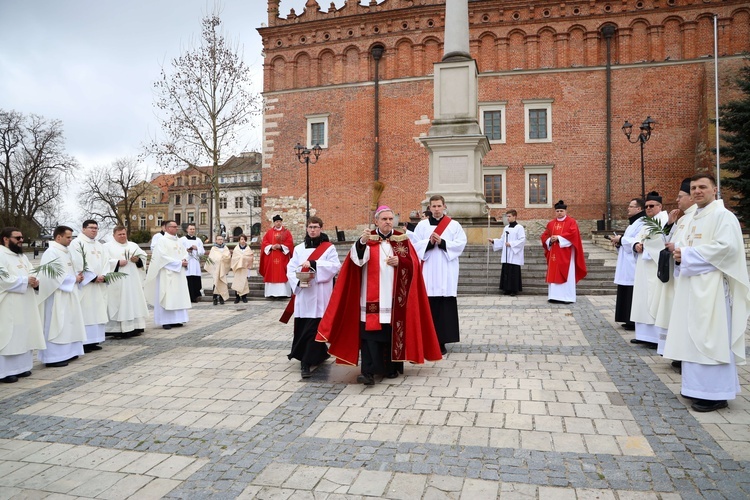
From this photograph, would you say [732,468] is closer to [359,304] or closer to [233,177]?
[359,304]

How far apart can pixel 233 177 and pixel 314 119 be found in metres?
39.0

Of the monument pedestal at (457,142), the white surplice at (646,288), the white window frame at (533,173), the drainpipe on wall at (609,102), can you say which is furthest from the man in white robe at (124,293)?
the drainpipe on wall at (609,102)

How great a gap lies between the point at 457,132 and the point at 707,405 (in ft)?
36.1

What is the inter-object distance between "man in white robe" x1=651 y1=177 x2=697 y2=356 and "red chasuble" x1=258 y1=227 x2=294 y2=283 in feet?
27.8

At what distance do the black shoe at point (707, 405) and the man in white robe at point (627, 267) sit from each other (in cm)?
355

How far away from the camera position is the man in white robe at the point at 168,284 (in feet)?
31.5

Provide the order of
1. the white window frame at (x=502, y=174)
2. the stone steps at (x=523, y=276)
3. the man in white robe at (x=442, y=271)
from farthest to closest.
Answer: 1. the white window frame at (x=502, y=174)
2. the stone steps at (x=523, y=276)
3. the man in white robe at (x=442, y=271)

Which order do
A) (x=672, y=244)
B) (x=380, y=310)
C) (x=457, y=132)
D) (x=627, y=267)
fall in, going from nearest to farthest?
(x=672, y=244) → (x=380, y=310) → (x=627, y=267) → (x=457, y=132)

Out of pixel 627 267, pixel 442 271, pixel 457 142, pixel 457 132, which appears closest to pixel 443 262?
pixel 442 271

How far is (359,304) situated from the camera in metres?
5.69

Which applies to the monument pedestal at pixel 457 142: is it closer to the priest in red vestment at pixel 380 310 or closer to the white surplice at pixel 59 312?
the priest in red vestment at pixel 380 310

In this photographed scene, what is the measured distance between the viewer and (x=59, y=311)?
692 centimetres

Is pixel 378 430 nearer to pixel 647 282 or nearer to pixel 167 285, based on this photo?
pixel 647 282

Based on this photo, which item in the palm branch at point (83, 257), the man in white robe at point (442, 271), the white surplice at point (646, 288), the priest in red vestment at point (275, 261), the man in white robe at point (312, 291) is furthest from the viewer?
the priest in red vestment at point (275, 261)
